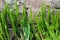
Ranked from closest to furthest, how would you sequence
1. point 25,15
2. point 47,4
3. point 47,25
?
point 47,25
point 25,15
point 47,4

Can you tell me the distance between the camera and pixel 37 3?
217cm

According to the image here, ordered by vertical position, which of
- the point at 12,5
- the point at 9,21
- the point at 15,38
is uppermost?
the point at 12,5

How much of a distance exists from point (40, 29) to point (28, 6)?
→ 0.35 meters

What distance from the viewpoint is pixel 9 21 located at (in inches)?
84.2

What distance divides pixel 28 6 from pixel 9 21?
0.81 ft

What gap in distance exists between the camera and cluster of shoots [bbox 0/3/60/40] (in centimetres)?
→ 195

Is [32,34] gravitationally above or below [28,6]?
below

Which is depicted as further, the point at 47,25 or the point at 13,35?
the point at 13,35

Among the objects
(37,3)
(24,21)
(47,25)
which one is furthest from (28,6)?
(47,25)

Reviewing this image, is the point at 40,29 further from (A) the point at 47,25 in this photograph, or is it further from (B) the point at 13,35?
(B) the point at 13,35

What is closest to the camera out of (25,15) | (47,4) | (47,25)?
(47,25)

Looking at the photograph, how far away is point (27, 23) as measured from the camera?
2.02 m

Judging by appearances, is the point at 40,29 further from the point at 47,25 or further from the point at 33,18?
the point at 33,18

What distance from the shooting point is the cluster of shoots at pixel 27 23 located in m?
1.95
